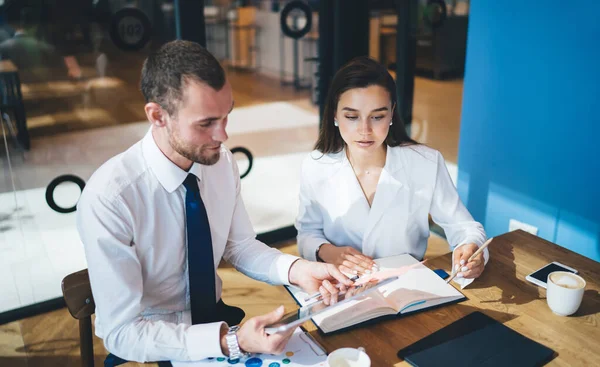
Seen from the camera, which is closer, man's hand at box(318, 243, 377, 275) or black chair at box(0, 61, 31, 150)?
man's hand at box(318, 243, 377, 275)

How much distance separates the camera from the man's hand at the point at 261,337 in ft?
3.95

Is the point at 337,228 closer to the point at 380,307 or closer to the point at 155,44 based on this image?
the point at 380,307

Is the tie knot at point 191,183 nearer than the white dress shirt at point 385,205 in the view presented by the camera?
Yes

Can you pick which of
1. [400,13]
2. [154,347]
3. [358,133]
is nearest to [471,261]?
[358,133]

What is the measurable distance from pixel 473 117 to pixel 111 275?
2.28 m

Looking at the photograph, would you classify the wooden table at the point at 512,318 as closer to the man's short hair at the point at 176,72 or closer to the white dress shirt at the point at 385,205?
the white dress shirt at the point at 385,205

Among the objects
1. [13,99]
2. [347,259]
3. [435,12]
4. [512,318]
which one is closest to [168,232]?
[347,259]

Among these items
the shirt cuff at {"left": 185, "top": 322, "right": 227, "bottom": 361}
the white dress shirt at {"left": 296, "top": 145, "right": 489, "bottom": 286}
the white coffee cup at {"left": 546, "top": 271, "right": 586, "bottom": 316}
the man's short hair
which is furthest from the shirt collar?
the white coffee cup at {"left": 546, "top": 271, "right": 586, "bottom": 316}

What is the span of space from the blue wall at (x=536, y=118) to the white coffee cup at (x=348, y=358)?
1840mm

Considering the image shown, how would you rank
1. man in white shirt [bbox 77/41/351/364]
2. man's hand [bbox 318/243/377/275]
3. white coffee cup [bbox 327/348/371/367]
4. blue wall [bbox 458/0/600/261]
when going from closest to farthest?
white coffee cup [bbox 327/348/371/367] < man in white shirt [bbox 77/41/351/364] < man's hand [bbox 318/243/377/275] < blue wall [bbox 458/0/600/261]

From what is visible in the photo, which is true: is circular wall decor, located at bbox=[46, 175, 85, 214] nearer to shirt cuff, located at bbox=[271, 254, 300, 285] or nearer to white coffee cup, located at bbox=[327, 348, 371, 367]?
shirt cuff, located at bbox=[271, 254, 300, 285]

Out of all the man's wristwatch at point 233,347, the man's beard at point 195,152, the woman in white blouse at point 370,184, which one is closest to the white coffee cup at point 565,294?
the woman in white blouse at point 370,184

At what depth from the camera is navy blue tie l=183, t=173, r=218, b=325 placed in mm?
1448

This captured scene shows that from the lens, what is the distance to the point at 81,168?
9.27ft
